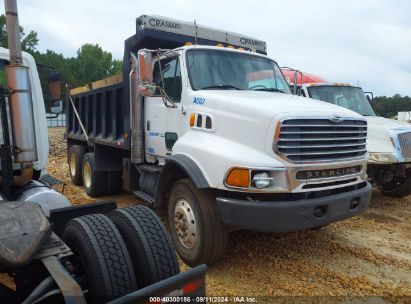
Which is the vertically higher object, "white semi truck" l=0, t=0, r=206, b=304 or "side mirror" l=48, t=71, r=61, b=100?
"side mirror" l=48, t=71, r=61, b=100

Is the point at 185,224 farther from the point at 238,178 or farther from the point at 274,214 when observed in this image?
the point at 274,214

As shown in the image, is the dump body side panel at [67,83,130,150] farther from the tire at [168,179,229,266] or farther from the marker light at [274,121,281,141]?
the marker light at [274,121,281,141]

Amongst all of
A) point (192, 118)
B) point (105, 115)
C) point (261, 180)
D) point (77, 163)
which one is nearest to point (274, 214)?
point (261, 180)

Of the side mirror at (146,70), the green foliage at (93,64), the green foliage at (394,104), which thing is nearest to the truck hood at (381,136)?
the side mirror at (146,70)

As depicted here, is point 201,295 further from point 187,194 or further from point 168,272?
point 187,194

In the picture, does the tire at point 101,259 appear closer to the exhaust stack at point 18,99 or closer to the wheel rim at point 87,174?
the exhaust stack at point 18,99

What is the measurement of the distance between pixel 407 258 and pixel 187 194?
2881mm

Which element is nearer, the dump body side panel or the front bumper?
the front bumper

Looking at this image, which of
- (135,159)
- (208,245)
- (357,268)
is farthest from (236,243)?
(135,159)

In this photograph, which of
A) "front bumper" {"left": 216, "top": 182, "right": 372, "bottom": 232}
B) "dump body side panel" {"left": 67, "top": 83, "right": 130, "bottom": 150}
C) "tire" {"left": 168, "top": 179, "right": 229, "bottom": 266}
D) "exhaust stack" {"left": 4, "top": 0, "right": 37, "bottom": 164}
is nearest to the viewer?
"exhaust stack" {"left": 4, "top": 0, "right": 37, "bottom": 164}

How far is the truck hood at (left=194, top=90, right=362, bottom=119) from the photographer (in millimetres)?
3627

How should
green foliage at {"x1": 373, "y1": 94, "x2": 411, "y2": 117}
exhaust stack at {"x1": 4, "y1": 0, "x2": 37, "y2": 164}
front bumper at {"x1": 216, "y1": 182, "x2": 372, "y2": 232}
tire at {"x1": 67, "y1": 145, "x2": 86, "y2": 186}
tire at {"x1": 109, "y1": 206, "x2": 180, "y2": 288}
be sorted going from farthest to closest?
green foliage at {"x1": 373, "y1": 94, "x2": 411, "y2": 117} → tire at {"x1": 67, "y1": 145, "x2": 86, "y2": 186} → front bumper at {"x1": 216, "y1": 182, "x2": 372, "y2": 232} → exhaust stack at {"x1": 4, "y1": 0, "x2": 37, "y2": 164} → tire at {"x1": 109, "y1": 206, "x2": 180, "y2": 288}

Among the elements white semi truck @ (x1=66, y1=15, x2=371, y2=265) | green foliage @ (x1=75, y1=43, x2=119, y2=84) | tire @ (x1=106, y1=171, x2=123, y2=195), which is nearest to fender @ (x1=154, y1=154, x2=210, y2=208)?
white semi truck @ (x1=66, y1=15, x2=371, y2=265)

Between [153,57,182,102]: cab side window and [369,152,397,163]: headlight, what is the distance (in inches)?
144
